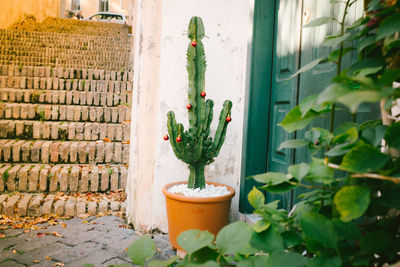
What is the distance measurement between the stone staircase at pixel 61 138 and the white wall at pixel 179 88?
2.25 feet

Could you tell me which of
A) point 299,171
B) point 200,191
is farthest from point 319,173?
point 200,191

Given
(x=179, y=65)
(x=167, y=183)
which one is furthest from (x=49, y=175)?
(x=179, y=65)

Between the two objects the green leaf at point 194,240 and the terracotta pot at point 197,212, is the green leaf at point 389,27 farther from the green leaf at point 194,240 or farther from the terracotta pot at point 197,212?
the terracotta pot at point 197,212

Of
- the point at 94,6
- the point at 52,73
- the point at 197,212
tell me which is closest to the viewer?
the point at 197,212

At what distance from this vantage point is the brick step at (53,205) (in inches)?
104

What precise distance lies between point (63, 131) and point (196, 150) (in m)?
2.33

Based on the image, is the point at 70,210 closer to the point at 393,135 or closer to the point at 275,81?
the point at 275,81

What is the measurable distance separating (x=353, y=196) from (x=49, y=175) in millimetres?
3162

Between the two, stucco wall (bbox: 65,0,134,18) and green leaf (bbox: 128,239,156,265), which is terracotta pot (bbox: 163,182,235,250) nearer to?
green leaf (bbox: 128,239,156,265)

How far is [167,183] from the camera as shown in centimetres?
242

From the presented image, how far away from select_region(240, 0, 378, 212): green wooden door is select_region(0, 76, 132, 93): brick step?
2.75m

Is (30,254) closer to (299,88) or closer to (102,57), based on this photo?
(299,88)

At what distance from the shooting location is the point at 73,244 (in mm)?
2182

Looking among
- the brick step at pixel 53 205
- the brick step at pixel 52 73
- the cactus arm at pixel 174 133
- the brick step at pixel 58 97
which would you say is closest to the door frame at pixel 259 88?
the cactus arm at pixel 174 133
